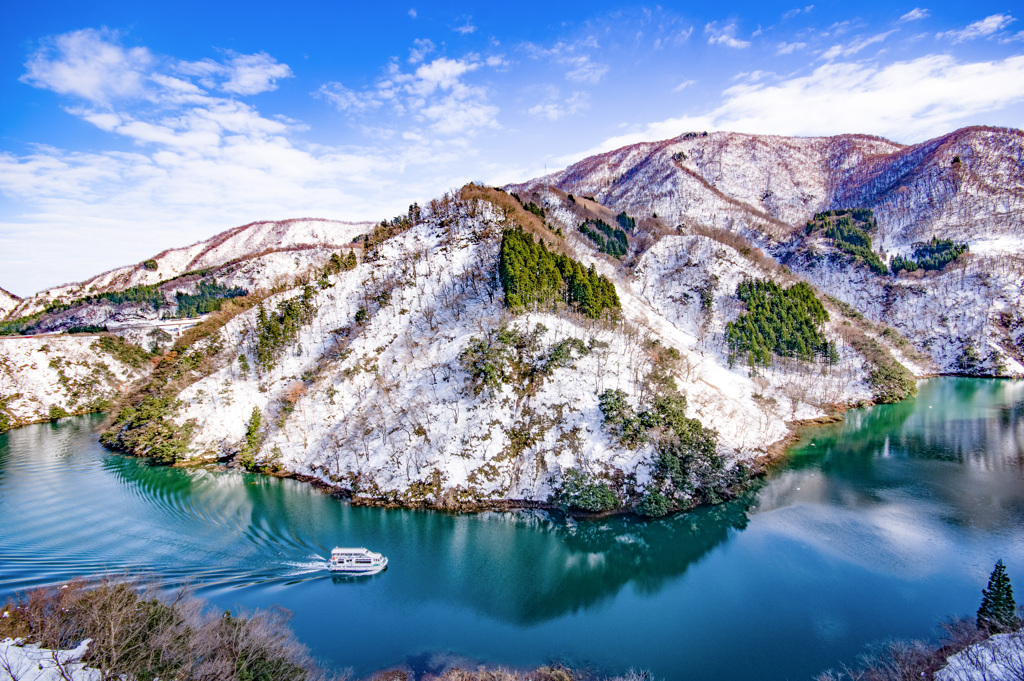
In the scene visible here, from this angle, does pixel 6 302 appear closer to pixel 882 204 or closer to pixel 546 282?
pixel 546 282

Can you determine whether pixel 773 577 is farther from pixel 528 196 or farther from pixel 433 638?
pixel 528 196

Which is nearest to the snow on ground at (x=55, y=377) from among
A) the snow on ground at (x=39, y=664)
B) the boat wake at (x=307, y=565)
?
the boat wake at (x=307, y=565)

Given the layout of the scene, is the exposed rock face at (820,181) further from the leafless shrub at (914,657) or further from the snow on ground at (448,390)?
the leafless shrub at (914,657)

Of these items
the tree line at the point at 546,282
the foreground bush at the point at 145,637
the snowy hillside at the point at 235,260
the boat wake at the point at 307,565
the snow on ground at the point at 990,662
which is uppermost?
the snowy hillside at the point at 235,260

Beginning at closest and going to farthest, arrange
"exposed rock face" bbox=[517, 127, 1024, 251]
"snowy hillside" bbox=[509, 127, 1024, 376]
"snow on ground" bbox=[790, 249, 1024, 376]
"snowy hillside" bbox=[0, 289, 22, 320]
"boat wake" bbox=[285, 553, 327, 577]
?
"boat wake" bbox=[285, 553, 327, 577] → "snow on ground" bbox=[790, 249, 1024, 376] → "snowy hillside" bbox=[509, 127, 1024, 376] → "exposed rock face" bbox=[517, 127, 1024, 251] → "snowy hillside" bbox=[0, 289, 22, 320]

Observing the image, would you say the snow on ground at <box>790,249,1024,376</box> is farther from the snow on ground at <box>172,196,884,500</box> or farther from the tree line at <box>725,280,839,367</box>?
the snow on ground at <box>172,196,884,500</box>

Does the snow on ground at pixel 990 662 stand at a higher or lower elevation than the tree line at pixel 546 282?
lower

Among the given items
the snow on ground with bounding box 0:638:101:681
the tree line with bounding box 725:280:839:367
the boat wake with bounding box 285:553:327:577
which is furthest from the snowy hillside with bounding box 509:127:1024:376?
the snow on ground with bounding box 0:638:101:681
